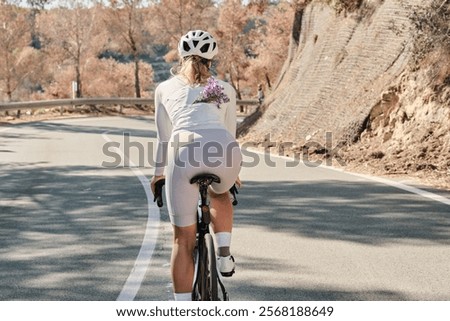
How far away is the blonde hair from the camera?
190 inches

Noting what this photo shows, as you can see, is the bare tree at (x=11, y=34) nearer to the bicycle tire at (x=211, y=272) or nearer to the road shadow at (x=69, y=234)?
the road shadow at (x=69, y=234)

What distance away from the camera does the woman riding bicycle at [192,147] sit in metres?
4.62

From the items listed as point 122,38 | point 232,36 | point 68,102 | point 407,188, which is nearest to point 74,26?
point 122,38

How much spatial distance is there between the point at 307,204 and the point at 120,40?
6217 centimetres

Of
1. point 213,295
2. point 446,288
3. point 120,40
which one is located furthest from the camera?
point 120,40

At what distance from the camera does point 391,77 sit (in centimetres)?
1788

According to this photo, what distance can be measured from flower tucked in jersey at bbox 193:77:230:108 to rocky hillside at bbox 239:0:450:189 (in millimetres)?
8662

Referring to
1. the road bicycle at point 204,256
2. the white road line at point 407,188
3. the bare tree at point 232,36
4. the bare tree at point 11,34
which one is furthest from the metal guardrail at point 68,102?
the road bicycle at point 204,256

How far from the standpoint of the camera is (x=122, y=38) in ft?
232

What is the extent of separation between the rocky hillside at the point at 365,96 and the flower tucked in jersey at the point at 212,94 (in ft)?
28.4

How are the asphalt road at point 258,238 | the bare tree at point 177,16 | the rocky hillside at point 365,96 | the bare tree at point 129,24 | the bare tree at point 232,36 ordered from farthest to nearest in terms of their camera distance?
the bare tree at point 232,36, the bare tree at point 177,16, the bare tree at point 129,24, the rocky hillside at point 365,96, the asphalt road at point 258,238
